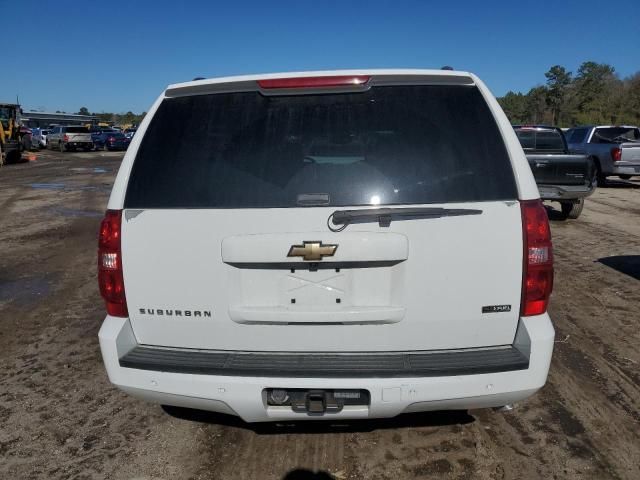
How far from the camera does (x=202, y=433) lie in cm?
315

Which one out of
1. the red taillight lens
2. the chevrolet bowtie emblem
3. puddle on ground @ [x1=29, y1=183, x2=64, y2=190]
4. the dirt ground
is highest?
the red taillight lens

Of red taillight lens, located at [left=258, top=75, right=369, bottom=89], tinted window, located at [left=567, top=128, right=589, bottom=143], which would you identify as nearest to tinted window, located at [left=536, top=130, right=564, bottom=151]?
tinted window, located at [left=567, top=128, right=589, bottom=143]

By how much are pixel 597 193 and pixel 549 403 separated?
14.0 metres

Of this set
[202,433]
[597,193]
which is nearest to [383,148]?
[202,433]

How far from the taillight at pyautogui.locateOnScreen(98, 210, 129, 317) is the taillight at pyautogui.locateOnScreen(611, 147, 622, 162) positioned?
16.2m

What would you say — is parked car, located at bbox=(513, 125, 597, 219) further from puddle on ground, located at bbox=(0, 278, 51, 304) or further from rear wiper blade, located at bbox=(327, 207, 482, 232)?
puddle on ground, located at bbox=(0, 278, 51, 304)

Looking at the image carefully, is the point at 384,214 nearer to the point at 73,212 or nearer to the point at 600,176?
the point at 73,212

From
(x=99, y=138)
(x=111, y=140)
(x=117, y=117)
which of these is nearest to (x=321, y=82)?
(x=111, y=140)

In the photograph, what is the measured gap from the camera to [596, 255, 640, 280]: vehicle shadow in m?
6.55

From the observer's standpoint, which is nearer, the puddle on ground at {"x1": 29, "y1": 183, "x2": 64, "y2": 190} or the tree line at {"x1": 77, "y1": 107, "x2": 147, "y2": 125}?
the puddle on ground at {"x1": 29, "y1": 183, "x2": 64, "y2": 190}

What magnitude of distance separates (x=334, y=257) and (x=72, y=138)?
42.6m

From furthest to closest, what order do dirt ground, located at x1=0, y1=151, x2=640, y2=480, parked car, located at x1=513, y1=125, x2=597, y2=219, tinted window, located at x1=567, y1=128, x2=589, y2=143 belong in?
tinted window, located at x1=567, y1=128, x2=589, y2=143 → parked car, located at x1=513, y1=125, x2=597, y2=219 → dirt ground, located at x1=0, y1=151, x2=640, y2=480

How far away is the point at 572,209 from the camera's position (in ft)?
34.3

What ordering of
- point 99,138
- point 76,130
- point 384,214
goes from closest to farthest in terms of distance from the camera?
point 384,214 → point 76,130 → point 99,138
